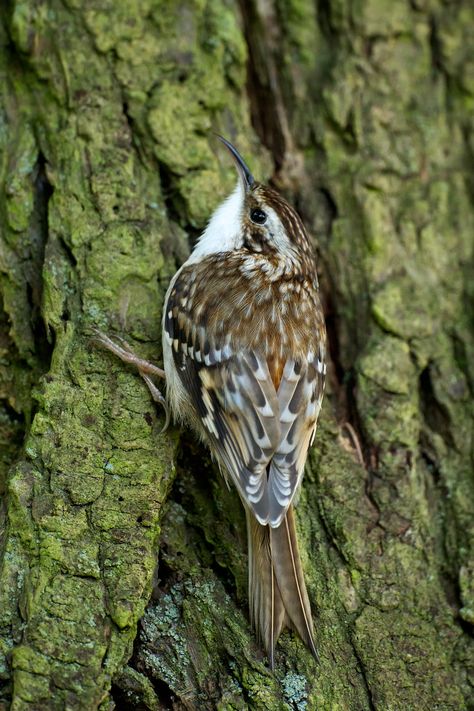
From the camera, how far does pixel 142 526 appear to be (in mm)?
2129

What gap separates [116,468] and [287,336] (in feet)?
2.19

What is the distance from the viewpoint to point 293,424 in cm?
234

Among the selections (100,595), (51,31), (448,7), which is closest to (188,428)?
(100,595)

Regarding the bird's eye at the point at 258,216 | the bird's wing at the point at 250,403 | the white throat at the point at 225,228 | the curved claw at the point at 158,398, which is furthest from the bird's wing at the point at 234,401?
the bird's eye at the point at 258,216

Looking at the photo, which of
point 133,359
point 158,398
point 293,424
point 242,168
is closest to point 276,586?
point 293,424

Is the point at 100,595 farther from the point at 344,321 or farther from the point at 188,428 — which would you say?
the point at 344,321

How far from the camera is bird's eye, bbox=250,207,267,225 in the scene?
273 centimetres

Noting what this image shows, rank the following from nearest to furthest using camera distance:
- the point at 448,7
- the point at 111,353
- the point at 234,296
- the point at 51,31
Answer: the point at 111,353 → the point at 234,296 → the point at 51,31 → the point at 448,7

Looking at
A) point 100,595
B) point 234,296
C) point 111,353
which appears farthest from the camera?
point 234,296

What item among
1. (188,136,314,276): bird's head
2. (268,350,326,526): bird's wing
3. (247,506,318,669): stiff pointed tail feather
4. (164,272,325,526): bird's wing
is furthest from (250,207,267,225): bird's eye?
(247,506,318,669): stiff pointed tail feather

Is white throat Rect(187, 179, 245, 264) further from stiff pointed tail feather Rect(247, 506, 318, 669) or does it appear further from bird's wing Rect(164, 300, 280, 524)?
stiff pointed tail feather Rect(247, 506, 318, 669)

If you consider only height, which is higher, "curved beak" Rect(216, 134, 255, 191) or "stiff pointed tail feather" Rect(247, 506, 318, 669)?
"curved beak" Rect(216, 134, 255, 191)

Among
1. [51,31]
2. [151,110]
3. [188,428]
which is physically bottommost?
[188,428]

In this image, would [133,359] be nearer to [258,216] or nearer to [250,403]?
[250,403]
